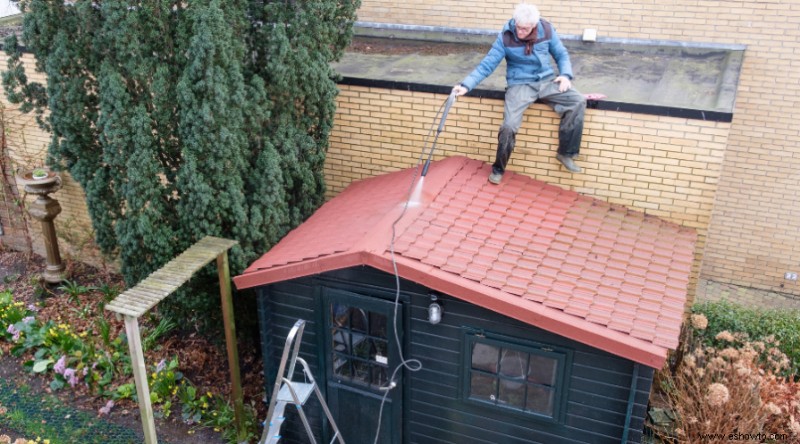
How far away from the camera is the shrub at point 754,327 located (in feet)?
27.8

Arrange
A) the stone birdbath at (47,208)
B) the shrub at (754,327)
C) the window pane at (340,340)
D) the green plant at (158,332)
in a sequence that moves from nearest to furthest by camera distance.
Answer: the window pane at (340,340) → the shrub at (754,327) → the green plant at (158,332) → the stone birdbath at (47,208)

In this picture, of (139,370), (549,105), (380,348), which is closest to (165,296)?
(139,370)

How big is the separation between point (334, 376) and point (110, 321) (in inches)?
151

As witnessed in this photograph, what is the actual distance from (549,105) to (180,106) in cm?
382

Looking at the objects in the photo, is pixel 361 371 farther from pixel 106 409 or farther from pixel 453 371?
pixel 106 409

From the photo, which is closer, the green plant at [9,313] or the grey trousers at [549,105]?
the grey trousers at [549,105]

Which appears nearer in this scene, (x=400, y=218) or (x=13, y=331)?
(x=400, y=218)

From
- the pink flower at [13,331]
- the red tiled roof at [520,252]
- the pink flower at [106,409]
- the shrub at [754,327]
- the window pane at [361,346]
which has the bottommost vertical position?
the pink flower at [106,409]

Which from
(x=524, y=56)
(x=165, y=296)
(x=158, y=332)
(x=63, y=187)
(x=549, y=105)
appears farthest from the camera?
(x=63, y=187)

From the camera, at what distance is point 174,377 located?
8.19 meters

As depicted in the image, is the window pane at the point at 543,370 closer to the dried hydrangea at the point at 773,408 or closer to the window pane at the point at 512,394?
the window pane at the point at 512,394

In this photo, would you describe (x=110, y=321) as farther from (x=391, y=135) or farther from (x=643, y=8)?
(x=643, y=8)

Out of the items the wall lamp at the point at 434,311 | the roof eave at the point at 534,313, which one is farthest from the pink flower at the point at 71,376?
the wall lamp at the point at 434,311

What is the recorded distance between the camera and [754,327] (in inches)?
343
